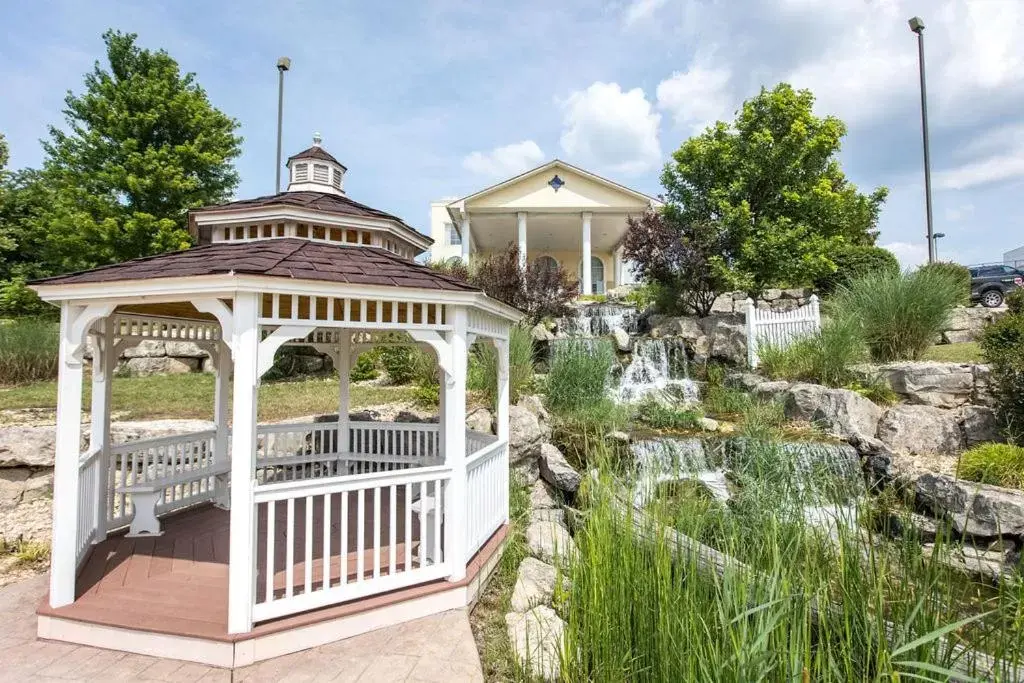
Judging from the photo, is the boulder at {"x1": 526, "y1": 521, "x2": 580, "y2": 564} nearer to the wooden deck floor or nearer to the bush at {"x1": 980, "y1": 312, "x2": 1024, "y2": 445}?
the wooden deck floor

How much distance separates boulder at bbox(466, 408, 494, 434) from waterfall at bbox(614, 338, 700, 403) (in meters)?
3.88

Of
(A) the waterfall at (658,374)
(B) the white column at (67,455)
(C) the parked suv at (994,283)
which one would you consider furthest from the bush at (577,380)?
(C) the parked suv at (994,283)

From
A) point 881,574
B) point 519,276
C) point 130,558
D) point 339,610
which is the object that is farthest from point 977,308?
point 130,558

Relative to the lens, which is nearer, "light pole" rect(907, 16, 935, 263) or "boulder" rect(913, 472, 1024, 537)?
"boulder" rect(913, 472, 1024, 537)

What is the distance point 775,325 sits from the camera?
38.6 ft

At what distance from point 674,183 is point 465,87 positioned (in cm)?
999

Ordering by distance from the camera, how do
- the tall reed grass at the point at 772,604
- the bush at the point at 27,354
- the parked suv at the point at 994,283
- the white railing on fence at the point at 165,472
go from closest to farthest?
the tall reed grass at the point at 772,604
the white railing on fence at the point at 165,472
the bush at the point at 27,354
the parked suv at the point at 994,283

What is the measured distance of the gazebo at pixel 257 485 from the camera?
346cm

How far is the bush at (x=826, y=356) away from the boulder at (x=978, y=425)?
1.87 meters

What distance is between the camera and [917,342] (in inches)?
407

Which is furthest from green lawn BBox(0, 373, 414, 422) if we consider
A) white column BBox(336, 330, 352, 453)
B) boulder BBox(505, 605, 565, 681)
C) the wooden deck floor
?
boulder BBox(505, 605, 565, 681)

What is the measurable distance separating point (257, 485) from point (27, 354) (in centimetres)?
1068

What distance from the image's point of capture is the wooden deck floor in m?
3.55

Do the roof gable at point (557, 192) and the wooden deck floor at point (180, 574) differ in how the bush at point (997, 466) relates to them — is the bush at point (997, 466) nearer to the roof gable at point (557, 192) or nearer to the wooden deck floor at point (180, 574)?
the wooden deck floor at point (180, 574)
